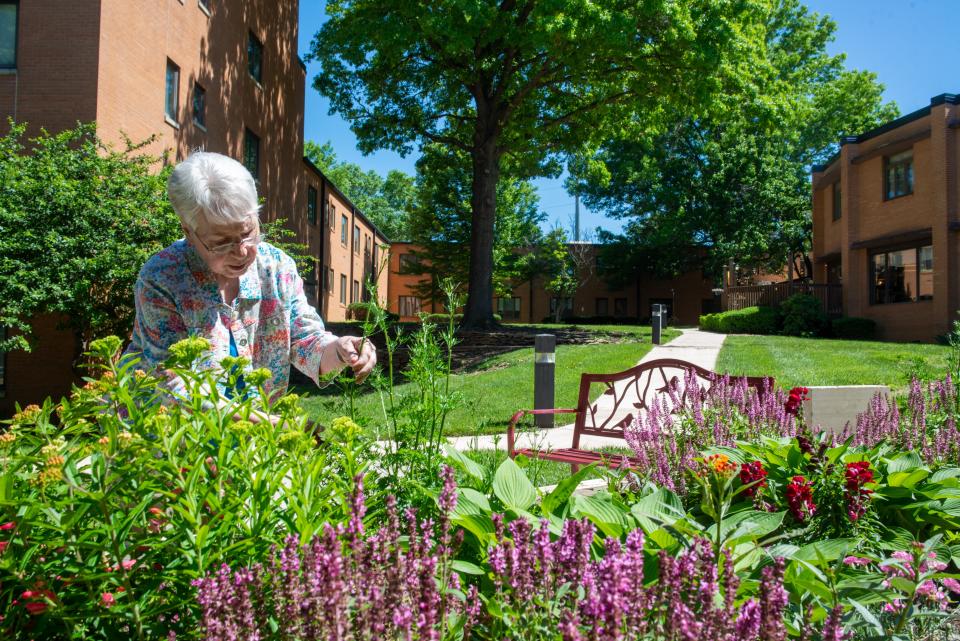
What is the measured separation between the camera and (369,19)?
62.6 ft

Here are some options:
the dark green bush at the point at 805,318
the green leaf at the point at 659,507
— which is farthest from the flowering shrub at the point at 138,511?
the dark green bush at the point at 805,318

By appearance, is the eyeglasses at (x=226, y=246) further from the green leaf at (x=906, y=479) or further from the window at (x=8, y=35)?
the window at (x=8, y=35)

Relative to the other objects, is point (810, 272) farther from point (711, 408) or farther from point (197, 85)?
point (711, 408)

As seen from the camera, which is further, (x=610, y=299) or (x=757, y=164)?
(x=610, y=299)

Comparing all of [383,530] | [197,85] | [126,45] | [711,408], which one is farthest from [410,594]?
[197,85]

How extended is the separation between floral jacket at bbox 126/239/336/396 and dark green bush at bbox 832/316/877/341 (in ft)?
80.9

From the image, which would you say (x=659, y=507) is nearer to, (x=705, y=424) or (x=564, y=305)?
(x=705, y=424)

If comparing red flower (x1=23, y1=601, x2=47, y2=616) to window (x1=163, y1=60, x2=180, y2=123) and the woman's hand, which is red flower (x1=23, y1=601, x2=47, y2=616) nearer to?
the woman's hand

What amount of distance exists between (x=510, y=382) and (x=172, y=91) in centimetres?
1160

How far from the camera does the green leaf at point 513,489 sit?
1791 mm

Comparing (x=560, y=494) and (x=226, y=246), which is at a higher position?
(x=226, y=246)

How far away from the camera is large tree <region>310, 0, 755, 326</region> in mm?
17234

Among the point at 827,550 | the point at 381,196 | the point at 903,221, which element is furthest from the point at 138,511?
the point at 381,196

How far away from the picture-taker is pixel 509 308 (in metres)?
50.9
